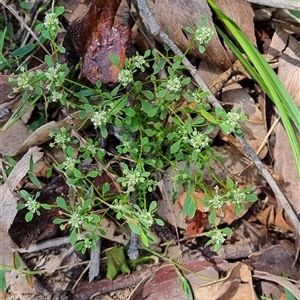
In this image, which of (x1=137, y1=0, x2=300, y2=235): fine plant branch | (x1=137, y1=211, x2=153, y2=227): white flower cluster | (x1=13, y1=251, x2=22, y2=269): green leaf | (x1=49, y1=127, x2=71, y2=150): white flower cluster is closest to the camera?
(x1=137, y1=211, x2=153, y2=227): white flower cluster

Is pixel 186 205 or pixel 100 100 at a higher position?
pixel 100 100

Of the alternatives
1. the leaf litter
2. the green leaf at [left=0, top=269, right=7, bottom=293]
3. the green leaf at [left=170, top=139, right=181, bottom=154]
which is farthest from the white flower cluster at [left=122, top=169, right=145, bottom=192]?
the green leaf at [left=0, top=269, right=7, bottom=293]

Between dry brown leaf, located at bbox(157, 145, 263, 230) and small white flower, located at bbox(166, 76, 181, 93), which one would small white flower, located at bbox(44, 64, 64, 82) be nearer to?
small white flower, located at bbox(166, 76, 181, 93)

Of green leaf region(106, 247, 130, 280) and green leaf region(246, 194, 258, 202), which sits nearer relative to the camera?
green leaf region(246, 194, 258, 202)

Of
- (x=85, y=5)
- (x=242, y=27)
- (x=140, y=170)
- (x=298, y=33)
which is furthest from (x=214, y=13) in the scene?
(x=140, y=170)

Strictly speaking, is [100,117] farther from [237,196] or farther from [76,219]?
[237,196]

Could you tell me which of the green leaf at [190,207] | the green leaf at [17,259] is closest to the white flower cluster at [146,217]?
the green leaf at [190,207]

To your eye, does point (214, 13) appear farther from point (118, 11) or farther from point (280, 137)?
point (280, 137)

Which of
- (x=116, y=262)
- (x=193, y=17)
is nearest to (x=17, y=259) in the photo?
(x=116, y=262)
